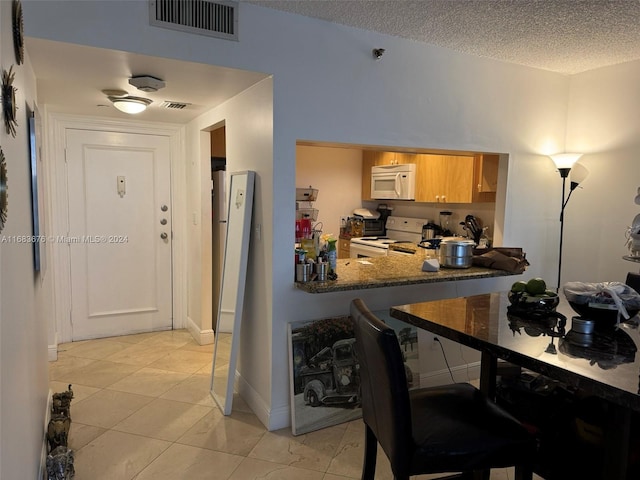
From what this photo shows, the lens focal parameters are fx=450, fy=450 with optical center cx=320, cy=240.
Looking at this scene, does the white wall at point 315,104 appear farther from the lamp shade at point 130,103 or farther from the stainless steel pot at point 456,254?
the lamp shade at point 130,103

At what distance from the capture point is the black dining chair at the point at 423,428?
144cm

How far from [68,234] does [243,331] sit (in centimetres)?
206

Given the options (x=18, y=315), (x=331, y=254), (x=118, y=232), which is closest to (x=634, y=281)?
(x=331, y=254)

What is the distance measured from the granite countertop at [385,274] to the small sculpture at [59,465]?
1.40m

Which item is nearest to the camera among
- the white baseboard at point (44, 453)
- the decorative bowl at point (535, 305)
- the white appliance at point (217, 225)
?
the decorative bowl at point (535, 305)

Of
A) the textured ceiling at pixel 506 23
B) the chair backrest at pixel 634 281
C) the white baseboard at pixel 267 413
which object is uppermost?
the textured ceiling at pixel 506 23

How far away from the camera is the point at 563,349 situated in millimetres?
1464

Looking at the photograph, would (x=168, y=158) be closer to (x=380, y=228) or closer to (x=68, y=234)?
(x=68, y=234)

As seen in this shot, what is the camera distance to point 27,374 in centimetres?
172

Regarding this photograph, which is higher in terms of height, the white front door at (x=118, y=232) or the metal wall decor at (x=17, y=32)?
the metal wall decor at (x=17, y=32)

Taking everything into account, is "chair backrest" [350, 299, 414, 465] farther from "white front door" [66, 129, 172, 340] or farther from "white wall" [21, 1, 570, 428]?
"white front door" [66, 129, 172, 340]

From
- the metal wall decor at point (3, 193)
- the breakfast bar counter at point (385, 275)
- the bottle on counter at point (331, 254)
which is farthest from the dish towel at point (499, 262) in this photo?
the metal wall decor at point (3, 193)

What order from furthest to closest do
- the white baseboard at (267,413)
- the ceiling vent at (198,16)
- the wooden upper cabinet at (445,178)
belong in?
1. the wooden upper cabinet at (445,178)
2. the white baseboard at (267,413)
3. the ceiling vent at (198,16)

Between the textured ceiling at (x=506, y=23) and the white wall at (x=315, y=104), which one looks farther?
the textured ceiling at (x=506, y=23)
